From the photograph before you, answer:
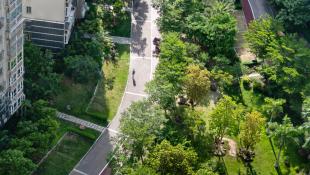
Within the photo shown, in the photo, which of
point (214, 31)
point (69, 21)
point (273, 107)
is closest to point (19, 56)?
point (69, 21)

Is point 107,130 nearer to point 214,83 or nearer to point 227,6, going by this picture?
point 214,83

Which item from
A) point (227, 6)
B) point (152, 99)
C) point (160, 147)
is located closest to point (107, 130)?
point (152, 99)

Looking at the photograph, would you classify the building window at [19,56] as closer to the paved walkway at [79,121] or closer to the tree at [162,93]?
the paved walkway at [79,121]

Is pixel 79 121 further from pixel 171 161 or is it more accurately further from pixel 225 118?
pixel 225 118

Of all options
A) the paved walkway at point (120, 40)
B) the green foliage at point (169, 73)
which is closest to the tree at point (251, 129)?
the green foliage at point (169, 73)

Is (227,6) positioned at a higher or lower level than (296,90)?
higher
